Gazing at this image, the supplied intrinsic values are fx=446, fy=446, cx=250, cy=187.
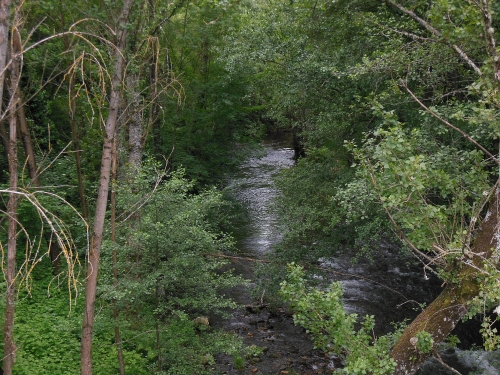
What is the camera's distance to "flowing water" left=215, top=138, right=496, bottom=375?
8977mm

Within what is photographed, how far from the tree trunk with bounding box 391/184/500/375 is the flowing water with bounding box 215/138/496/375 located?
1.36 m

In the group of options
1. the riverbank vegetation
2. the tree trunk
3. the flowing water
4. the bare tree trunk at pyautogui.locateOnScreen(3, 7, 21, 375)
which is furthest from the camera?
the flowing water

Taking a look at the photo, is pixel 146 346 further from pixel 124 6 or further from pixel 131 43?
pixel 124 6

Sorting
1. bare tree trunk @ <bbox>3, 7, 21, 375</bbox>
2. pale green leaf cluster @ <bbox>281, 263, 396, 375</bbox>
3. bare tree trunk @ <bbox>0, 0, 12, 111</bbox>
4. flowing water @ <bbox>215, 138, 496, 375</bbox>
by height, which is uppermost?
bare tree trunk @ <bbox>0, 0, 12, 111</bbox>

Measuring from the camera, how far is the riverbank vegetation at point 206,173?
177 inches

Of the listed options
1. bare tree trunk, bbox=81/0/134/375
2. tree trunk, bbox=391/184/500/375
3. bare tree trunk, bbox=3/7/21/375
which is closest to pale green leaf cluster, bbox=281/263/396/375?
tree trunk, bbox=391/184/500/375

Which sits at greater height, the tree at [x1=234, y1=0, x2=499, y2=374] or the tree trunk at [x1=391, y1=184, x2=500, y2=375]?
the tree at [x1=234, y1=0, x2=499, y2=374]

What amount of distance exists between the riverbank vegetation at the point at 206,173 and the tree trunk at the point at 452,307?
0.08 feet

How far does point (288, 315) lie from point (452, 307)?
613cm

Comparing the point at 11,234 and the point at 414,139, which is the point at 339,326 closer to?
the point at 414,139

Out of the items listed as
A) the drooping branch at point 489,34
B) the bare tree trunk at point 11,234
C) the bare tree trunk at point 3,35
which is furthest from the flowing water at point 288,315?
the bare tree trunk at point 3,35

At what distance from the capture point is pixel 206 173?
531 inches

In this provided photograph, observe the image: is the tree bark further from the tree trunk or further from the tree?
the tree trunk

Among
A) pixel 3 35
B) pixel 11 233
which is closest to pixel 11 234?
pixel 11 233
